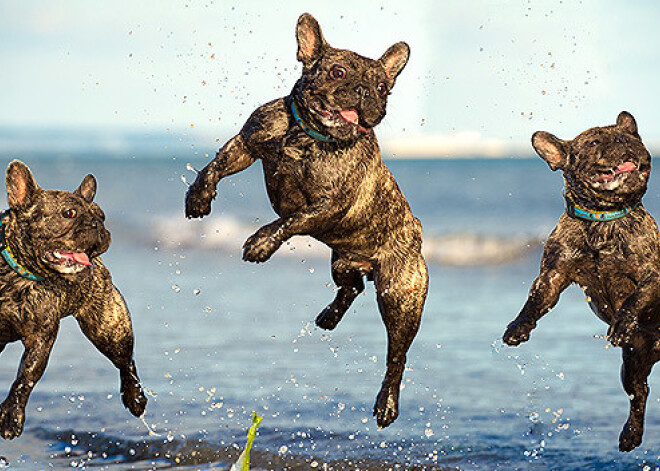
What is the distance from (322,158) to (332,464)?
333cm

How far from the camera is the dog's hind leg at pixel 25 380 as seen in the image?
7102mm

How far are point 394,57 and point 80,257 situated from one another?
2332 millimetres

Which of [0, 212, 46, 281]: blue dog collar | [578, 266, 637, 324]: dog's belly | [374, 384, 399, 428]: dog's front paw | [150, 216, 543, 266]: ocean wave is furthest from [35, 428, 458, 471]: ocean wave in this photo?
[150, 216, 543, 266]: ocean wave

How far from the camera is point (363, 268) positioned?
8.39m

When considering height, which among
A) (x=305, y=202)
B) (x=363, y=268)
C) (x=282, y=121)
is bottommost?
(x=363, y=268)

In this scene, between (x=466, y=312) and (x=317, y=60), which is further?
(x=466, y=312)

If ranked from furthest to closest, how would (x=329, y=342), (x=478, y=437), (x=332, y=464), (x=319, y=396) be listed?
1. (x=329, y=342)
2. (x=319, y=396)
3. (x=478, y=437)
4. (x=332, y=464)

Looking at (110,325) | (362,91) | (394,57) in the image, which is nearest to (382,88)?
(362,91)

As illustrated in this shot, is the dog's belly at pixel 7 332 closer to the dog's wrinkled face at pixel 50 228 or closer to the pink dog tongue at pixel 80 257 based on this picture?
the dog's wrinkled face at pixel 50 228

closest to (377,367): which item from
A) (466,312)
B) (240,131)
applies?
(466,312)

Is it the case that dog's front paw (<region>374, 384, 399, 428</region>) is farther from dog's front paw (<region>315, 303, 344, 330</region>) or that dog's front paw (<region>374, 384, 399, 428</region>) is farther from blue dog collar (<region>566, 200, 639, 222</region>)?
blue dog collar (<region>566, 200, 639, 222</region>)

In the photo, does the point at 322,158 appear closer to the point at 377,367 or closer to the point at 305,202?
the point at 305,202

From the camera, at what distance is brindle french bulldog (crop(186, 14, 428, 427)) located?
730 centimetres

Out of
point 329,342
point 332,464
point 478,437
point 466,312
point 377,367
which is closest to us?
point 332,464
